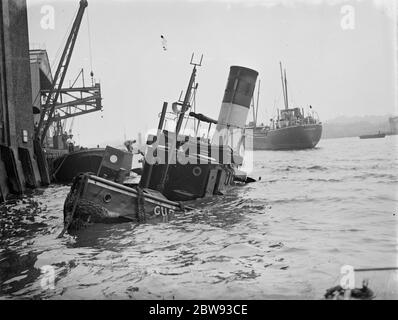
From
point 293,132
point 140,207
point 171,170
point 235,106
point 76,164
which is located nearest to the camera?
point 140,207

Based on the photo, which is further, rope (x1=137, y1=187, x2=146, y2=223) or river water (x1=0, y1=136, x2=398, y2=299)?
rope (x1=137, y1=187, x2=146, y2=223)

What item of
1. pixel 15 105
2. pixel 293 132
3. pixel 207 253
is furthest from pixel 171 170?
pixel 293 132

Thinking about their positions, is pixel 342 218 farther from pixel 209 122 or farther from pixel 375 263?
pixel 209 122

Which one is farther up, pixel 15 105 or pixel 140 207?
pixel 15 105

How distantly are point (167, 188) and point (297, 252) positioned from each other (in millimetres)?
6154

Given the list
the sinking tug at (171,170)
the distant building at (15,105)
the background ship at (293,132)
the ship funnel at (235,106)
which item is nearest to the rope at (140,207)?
the sinking tug at (171,170)

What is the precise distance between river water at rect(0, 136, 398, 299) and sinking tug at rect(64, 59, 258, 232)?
17.7 inches

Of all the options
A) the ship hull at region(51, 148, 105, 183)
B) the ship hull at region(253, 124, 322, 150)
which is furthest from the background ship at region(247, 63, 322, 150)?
the ship hull at region(51, 148, 105, 183)

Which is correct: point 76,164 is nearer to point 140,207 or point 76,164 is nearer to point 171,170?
point 171,170

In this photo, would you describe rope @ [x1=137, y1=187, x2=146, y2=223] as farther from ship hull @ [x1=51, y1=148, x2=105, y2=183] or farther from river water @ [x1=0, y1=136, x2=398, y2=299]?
ship hull @ [x1=51, y1=148, x2=105, y2=183]

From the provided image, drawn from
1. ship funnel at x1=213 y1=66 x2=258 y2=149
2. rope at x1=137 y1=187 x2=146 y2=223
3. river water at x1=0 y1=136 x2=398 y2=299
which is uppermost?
ship funnel at x1=213 y1=66 x2=258 y2=149

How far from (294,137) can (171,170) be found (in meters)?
55.6

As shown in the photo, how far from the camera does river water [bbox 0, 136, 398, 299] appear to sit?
491 cm

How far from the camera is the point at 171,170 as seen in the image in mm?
12062
